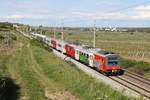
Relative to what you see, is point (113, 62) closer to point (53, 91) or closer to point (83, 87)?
point (53, 91)

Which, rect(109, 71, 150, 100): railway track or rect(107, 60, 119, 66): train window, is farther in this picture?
rect(107, 60, 119, 66): train window

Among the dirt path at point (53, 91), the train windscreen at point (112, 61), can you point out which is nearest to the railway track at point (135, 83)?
the train windscreen at point (112, 61)

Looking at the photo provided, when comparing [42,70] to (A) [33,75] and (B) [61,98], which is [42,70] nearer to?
(A) [33,75]

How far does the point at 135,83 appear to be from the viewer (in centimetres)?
2744

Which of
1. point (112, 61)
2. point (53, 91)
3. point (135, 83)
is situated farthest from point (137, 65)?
point (53, 91)

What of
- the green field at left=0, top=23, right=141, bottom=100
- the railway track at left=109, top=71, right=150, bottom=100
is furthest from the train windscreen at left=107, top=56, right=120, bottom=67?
the green field at left=0, top=23, right=141, bottom=100

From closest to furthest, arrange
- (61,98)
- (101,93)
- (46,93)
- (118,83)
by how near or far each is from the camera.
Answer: (101,93)
(61,98)
(46,93)
(118,83)

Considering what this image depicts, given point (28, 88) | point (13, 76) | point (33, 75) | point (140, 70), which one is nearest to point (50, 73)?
point (33, 75)

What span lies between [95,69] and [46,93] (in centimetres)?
1329

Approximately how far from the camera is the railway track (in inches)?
947

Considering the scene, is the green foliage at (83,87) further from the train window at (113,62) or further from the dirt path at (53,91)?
the train window at (113,62)

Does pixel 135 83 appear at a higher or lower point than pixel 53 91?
lower

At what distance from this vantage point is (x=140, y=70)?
34.3 m

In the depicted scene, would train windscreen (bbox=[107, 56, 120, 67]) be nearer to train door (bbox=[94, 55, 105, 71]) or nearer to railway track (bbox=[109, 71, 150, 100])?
train door (bbox=[94, 55, 105, 71])
